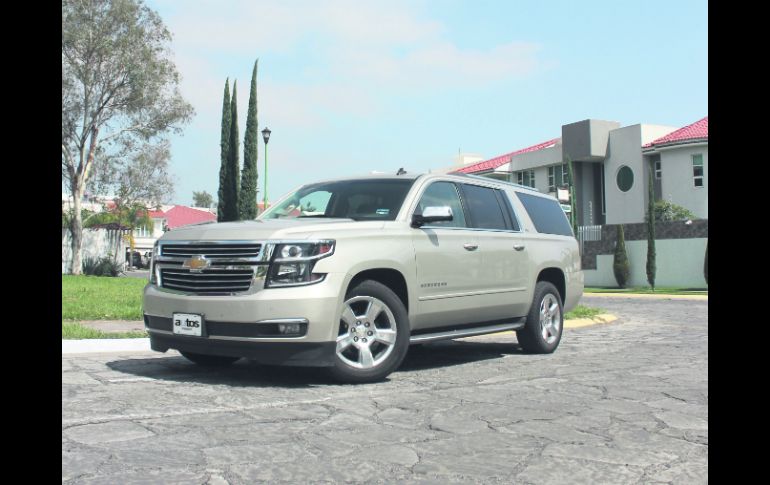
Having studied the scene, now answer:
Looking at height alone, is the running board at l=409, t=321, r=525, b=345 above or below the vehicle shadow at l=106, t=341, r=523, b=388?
above

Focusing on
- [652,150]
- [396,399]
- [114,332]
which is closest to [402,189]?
[396,399]

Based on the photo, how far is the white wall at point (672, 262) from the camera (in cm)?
3319

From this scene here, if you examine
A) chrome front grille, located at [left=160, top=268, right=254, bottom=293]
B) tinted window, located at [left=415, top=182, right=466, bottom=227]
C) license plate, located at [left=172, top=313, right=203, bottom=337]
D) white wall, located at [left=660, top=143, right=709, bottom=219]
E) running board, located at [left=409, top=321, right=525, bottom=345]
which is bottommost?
running board, located at [left=409, top=321, right=525, bottom=345]

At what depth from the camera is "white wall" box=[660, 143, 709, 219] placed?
3803cm

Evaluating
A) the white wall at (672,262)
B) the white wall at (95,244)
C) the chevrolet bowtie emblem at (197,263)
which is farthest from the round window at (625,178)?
the chevrolet bowtie emblem at (197,263)

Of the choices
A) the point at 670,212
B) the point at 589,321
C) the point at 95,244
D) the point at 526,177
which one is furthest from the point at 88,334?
the point at 526,177

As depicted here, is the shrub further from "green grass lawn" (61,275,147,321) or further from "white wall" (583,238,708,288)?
"white wall" (583,238,708,288)

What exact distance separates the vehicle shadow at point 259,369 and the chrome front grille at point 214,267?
839 millimetres

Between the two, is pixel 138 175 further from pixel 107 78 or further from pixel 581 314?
pixel 581 314

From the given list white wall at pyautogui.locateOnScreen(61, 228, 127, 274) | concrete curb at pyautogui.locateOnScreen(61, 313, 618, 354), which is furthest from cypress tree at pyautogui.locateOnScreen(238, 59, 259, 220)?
concrete curb at pyautogui.locateOnScreen(61, 313, 618, 354)

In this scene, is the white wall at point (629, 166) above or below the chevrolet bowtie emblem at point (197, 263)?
above

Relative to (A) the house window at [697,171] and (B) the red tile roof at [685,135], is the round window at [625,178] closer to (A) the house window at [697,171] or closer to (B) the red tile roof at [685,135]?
(B) the red tile roof at [685,135]

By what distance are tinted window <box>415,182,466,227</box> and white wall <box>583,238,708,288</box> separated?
2654cm
